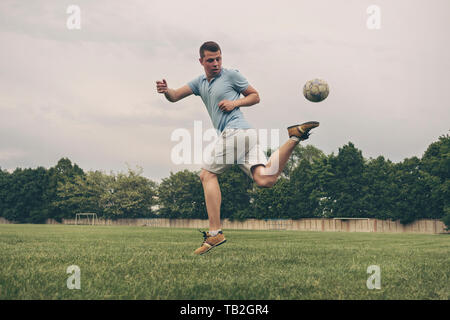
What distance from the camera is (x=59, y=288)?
397cm

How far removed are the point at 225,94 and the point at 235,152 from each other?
0.94 metres

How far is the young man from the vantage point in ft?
22.0

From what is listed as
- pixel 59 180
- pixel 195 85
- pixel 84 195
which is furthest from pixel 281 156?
pixel 59 180

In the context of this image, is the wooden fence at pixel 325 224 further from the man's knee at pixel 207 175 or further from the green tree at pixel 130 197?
the man's knee at pixel 207 175

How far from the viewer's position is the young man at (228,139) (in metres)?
6.69

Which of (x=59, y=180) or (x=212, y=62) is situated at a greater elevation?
(x=59, y=180)

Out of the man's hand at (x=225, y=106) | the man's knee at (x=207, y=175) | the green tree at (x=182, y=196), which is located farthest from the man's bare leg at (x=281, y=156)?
the green tree at (x=182, y=196)

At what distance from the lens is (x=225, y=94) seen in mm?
6926

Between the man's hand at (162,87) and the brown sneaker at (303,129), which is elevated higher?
the man's hand at (162,87)

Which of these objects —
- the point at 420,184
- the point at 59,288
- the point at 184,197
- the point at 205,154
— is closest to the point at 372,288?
the point at 59,288

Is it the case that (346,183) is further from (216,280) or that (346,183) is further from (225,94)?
(216,280)

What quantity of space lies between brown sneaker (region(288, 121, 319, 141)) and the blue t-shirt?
0.74m

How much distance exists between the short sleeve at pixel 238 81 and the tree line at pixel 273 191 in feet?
167
